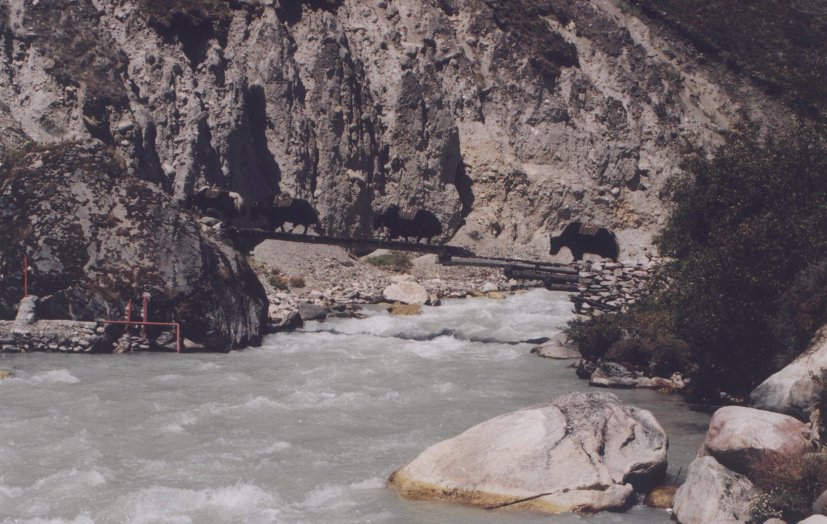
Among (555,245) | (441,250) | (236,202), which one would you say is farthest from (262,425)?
(555,245)

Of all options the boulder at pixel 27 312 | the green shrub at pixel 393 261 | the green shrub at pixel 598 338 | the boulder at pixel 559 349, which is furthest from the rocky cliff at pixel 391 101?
the green shrub at pixel 598 338

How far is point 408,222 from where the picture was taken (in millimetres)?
37031

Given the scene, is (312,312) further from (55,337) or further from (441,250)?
(55,337)

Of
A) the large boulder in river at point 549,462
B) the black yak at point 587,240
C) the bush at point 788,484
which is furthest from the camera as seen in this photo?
the black yak at point 587,240

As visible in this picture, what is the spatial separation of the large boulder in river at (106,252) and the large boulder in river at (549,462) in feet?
38.5

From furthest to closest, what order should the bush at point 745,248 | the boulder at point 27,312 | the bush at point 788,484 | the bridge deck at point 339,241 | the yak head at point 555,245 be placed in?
the yak head at point 555,245, the bridge deck at point 339,241, the boulder at point 27,312, the bush at point 745,248, the bush at point 788,484

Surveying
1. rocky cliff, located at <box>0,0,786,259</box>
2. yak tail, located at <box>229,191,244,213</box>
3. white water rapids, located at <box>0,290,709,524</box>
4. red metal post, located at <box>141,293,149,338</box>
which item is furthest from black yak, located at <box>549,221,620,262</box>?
red metal post, located at <box>141,293,149,338</box>

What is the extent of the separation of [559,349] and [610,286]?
2746mm

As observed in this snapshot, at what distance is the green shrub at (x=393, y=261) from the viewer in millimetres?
36094

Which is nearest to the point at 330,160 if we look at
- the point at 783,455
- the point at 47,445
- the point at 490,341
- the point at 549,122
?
the point at 549,122

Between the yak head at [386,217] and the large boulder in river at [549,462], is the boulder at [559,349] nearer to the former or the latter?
the large boulder in river at [549,462]

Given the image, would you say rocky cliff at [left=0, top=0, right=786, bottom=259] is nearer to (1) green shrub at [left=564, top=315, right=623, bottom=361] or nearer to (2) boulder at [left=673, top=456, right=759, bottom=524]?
(1) green shrub at [left=564, top=315, right=623, bottom=361]

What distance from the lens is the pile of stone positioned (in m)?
22.0

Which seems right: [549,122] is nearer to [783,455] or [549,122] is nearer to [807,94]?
[807,94]
